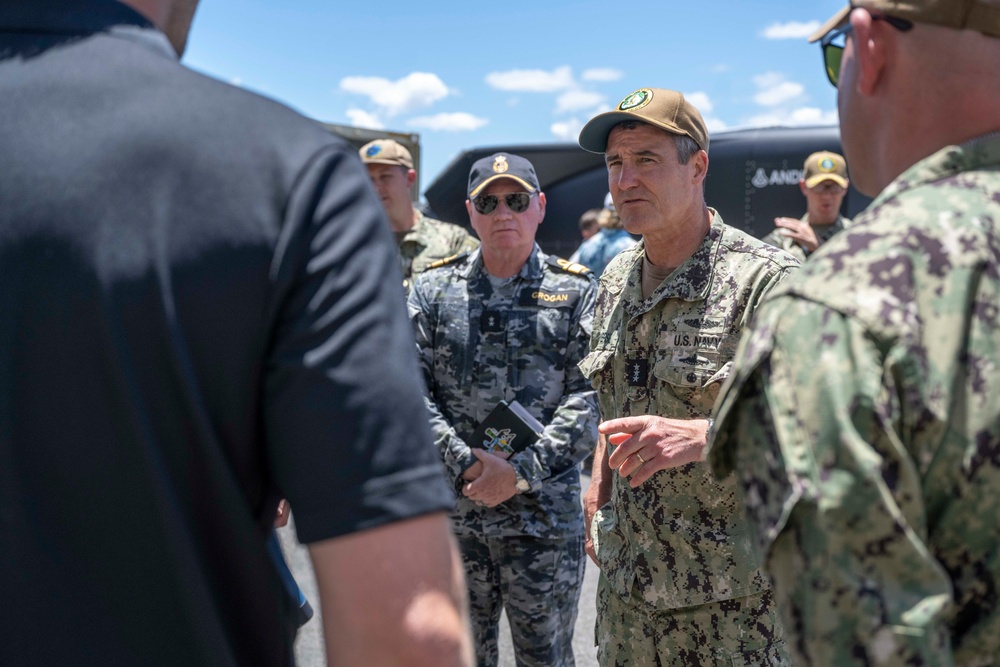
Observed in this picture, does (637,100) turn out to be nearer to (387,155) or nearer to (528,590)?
(528,590)

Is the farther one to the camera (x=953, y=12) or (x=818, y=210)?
(x=818, y=210)

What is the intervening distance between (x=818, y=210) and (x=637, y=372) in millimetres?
4301

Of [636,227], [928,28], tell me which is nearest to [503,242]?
[636,227]

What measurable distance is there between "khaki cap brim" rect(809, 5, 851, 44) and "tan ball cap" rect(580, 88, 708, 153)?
1.20m

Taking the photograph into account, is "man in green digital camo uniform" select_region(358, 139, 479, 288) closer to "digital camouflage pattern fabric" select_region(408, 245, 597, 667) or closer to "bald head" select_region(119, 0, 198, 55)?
"digital camouflage pattern fabric" select_region(408, 245, 597, 667)

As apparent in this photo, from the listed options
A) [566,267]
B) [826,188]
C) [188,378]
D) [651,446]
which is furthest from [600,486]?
[826,188]

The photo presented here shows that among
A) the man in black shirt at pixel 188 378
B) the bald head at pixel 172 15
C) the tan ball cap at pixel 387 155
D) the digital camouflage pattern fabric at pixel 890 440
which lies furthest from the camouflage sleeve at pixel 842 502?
the tan ball cap at pixel 387 155

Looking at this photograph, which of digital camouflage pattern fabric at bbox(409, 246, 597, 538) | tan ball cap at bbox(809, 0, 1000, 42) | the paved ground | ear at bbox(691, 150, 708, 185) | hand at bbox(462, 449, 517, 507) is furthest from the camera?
the paved ground

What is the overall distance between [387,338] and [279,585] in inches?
12.2

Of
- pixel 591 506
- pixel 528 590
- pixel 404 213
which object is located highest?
pixel 404 213

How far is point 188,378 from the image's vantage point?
0.83 meters

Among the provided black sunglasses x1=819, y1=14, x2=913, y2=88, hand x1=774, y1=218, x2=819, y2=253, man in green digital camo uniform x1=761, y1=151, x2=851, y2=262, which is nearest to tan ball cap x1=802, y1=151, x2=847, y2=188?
man in green digital camo uniform x1=761, y1=151, x2=851, y2=262

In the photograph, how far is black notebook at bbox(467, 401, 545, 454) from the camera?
299cm

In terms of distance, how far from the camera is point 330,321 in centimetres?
83
